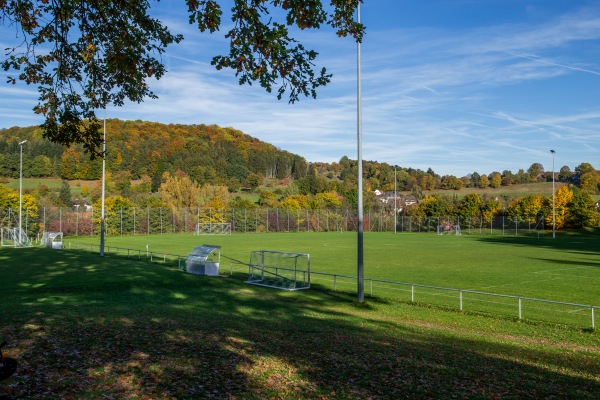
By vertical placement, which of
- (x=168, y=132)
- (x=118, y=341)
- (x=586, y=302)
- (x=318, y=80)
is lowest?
(x=586, y=302)

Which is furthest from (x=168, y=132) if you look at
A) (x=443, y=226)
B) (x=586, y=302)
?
(x=586, y=302)

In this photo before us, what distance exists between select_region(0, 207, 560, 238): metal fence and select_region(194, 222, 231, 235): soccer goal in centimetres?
150

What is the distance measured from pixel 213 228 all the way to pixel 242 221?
642 cm

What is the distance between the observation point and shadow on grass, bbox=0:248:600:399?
7.60 m

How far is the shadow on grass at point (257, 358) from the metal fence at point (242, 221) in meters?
65.8

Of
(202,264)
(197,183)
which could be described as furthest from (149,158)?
(202,264)

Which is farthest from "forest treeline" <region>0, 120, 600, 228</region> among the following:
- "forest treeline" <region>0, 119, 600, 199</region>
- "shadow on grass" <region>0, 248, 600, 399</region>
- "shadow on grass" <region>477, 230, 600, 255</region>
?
"shadow on grass" <region>0, 248, 600, 399</region>

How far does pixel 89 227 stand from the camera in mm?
81312

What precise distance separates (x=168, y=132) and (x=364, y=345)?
19046cm

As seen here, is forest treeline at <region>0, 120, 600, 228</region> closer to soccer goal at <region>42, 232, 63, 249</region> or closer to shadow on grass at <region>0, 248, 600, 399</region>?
soccer goal at <region>42, 232, 63, 249</region>

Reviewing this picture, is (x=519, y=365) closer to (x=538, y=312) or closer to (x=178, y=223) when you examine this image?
(x=538, y=312)

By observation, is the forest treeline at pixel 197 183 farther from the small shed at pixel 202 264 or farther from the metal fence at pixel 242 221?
the small shed at pixel 202 264

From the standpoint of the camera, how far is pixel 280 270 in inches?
1070

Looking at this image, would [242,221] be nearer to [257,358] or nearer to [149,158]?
[149,158]
